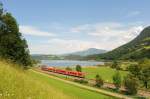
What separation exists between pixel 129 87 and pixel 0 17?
1297 inches

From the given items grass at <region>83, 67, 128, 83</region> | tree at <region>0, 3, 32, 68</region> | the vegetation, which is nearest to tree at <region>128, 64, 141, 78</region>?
the vegetation

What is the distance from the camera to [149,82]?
249ft

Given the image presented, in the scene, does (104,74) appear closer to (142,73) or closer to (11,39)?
(142,73)

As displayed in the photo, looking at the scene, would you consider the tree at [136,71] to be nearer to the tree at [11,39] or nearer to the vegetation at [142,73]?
the vegetation at [142,73]

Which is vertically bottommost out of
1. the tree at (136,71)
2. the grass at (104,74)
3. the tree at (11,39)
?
the grass at (104,74)

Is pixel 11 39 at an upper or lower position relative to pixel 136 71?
upper

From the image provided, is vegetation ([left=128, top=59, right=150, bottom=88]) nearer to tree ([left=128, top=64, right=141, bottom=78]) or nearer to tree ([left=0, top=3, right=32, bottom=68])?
tree ([left=128, top=64, right=141, bottom=78])

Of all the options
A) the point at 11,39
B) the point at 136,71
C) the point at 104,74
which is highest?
the point at 11,39

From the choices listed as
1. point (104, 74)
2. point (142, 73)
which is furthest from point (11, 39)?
point (104, 74)

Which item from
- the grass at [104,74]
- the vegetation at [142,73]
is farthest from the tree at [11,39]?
the grass at [104,74]

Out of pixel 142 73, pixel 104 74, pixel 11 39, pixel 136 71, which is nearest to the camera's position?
pixel 11 39

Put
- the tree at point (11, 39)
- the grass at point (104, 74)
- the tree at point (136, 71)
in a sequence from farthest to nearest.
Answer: the grass at point (104, 74), the tree at point (136, 71), the tree at point (11, 39)

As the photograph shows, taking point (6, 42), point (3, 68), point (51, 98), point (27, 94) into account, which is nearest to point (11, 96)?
point (27, 94)

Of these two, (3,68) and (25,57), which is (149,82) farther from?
(3,68)
